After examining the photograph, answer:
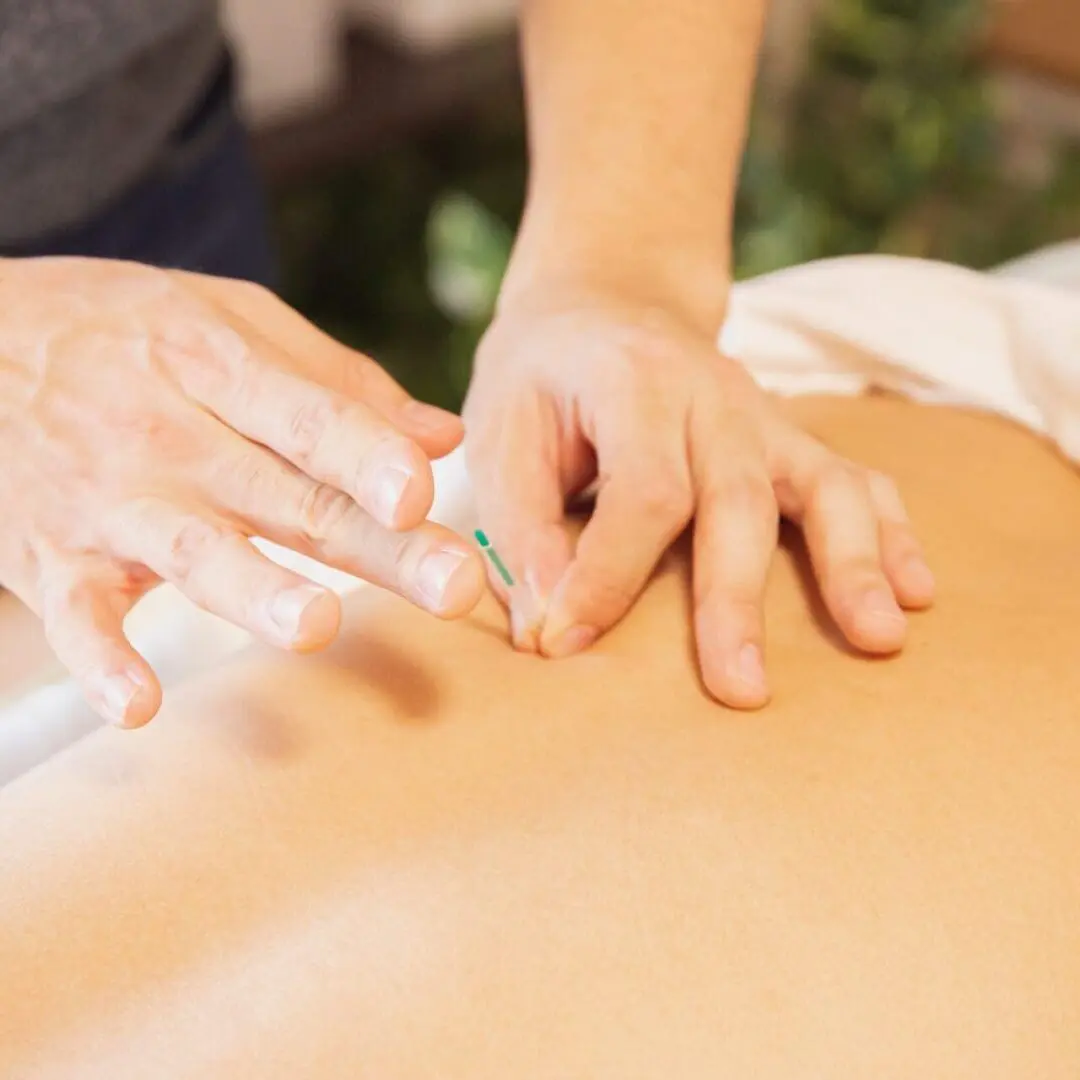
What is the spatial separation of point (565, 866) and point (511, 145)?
2162 millimetres

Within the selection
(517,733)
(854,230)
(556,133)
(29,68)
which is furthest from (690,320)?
(854,230)

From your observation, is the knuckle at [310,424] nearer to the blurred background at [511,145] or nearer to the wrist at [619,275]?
the wrist at [619,275]

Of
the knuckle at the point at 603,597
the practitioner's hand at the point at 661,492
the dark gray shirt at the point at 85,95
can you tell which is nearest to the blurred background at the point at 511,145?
the dark gray shirt at the point at 85,95

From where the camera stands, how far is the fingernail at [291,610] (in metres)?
0.55

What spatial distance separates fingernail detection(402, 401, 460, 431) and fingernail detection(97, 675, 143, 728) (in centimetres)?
20

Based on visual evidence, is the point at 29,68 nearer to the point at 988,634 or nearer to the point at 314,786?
the point at 314,786

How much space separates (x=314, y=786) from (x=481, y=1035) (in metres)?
0.15

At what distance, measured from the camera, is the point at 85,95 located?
88cm

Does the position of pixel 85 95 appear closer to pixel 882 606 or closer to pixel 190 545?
pixel 190 545

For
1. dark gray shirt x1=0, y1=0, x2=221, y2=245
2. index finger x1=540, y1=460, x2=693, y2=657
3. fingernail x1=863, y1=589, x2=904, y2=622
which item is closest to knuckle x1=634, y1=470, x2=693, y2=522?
index finger x1=540, y1=460, x2=693, y2=657

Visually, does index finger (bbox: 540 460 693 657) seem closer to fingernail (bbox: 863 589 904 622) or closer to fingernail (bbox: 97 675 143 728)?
fingernail (bbox: 863 589 904 622)

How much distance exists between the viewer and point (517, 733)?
0.64 meters

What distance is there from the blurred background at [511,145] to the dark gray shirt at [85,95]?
1.06 metres

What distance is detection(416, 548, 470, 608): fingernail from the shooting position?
555 mm
